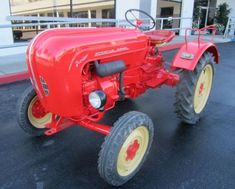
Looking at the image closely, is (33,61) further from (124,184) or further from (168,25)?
(168,25)

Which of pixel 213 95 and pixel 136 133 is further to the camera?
pixel 213 95

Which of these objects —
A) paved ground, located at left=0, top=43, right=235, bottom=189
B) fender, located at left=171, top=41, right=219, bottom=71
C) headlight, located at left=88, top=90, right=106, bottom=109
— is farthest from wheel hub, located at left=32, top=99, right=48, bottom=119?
fender, located at left=171, top=41, right=219, bottom=71

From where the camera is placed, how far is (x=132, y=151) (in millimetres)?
2174

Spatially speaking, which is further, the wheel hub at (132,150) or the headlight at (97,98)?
the wheel hub at (132,150)

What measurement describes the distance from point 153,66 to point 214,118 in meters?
1.19

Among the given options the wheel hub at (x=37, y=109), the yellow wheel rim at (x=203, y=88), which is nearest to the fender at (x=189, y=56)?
the yellow wheel rim at (x=203, y=88)

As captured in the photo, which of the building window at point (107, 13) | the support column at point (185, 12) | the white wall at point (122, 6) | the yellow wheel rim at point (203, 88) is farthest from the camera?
the support column at point (185, 12)

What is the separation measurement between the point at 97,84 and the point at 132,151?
26.7 inches

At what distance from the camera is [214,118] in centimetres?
349

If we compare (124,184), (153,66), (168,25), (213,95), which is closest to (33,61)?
(124,184)

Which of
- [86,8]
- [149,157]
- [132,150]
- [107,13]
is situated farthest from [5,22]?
[132,150]

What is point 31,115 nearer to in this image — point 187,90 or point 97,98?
point 97,98

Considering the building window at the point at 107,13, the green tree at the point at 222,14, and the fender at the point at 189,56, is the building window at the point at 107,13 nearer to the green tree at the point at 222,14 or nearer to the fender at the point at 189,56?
the fender at the point at 189,56

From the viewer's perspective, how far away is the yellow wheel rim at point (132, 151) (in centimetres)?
207
